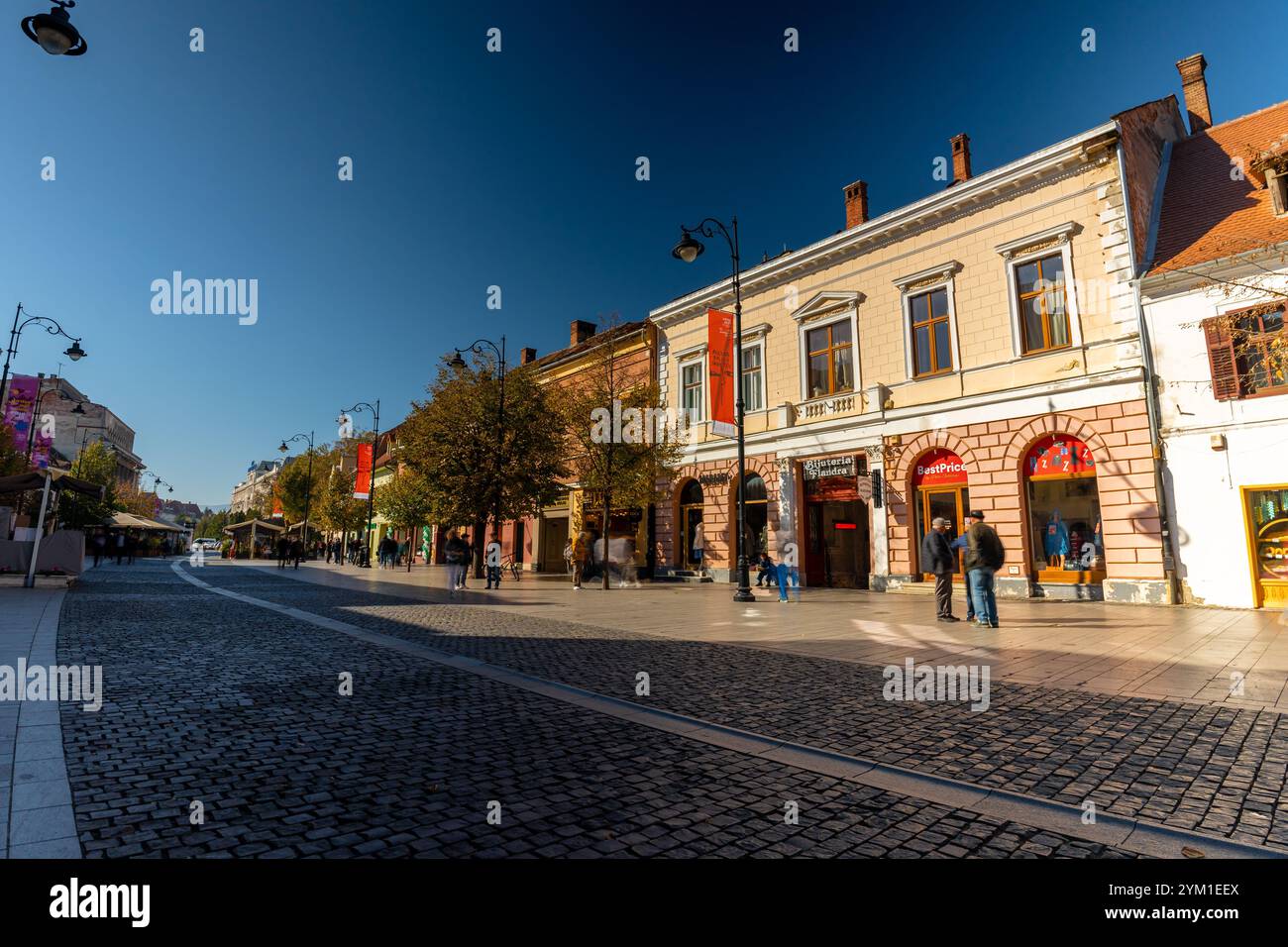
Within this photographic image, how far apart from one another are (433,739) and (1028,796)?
12.1 feet

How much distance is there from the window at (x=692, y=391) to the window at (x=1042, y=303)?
11.4 metres

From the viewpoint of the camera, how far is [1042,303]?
1598cm

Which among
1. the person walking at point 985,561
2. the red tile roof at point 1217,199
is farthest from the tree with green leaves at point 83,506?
the red tile roof at point 1217,199

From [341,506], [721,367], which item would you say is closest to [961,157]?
[721,367]

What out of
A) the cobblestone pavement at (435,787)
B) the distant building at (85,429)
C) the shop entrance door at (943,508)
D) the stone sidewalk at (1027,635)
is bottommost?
the stone sidewalk at (1027,635)

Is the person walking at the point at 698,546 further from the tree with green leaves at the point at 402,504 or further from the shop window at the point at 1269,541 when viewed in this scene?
the shop window at the point at 1269,541

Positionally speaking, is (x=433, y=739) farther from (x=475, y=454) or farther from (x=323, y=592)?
(x=475, y=454)

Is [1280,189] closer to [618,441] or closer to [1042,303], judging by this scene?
[1042,303]

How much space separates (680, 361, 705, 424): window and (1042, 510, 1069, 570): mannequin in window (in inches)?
493

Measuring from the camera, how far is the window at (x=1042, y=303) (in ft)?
51.3

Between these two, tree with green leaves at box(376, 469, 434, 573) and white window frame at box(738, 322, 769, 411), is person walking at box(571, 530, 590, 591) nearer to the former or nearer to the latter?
white window frame at box(738, 322, 769, 411)

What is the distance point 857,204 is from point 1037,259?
7.11m

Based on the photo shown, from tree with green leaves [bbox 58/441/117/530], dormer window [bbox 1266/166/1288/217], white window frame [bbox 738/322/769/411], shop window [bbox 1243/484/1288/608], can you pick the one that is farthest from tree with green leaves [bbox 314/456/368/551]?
dormer window [bbox 1266/166/1288/217]
